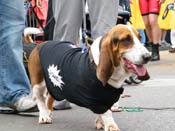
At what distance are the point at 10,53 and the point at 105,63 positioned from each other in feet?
4.63

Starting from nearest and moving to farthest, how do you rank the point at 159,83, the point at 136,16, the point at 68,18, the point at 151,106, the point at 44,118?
the point at 44,118
the point at 68,18
the point at 151,106
the point at 159,83
the point at 136,16

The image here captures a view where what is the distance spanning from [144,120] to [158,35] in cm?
547

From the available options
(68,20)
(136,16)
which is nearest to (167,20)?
(136,16)

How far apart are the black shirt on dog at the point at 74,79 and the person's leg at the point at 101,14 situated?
1.75ft

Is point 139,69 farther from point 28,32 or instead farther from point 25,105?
point 28,32

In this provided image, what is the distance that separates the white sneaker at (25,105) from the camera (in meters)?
4.39

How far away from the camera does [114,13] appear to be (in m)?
4.54

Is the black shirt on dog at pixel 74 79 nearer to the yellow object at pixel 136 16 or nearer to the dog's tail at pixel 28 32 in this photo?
the dog's tail at pixel 28 32

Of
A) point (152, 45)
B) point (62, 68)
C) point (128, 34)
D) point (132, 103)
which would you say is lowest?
point (152, 45)

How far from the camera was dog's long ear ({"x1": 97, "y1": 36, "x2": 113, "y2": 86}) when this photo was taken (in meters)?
3.40

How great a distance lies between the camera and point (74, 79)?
11.9 ft

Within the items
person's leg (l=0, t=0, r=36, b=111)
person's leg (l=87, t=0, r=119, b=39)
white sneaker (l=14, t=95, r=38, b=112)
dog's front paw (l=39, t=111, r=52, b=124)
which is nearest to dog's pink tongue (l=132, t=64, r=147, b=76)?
dog's front paw (l=39, t=111, r=52, b=124)

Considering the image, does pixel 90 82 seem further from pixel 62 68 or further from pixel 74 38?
pixel 74 38

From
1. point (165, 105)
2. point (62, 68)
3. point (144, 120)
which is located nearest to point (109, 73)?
point (62, 68)
